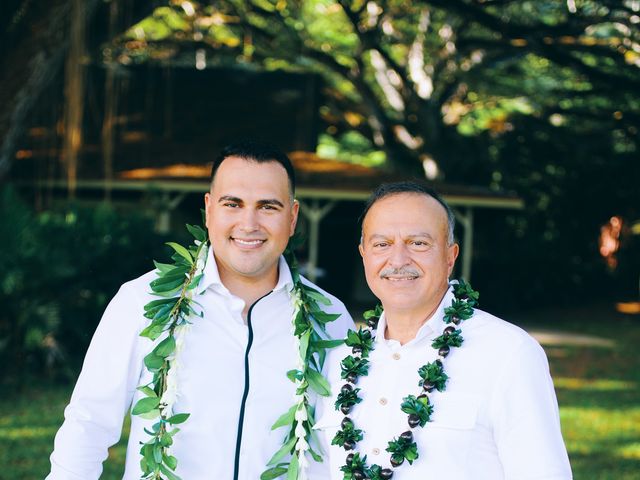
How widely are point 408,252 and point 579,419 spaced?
23.6ft

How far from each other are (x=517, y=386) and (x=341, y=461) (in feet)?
1.99

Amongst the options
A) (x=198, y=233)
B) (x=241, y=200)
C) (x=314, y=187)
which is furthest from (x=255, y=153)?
(x=314, y=187)

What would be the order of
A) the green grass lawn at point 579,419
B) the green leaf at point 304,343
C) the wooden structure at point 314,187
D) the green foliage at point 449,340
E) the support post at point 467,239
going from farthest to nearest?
the support post at point 467,239 < the wooden structure at point 314,187 < the green grass lawn at point 579,419 < the green leaf at point 304,343 < the green foliage at point 449,340

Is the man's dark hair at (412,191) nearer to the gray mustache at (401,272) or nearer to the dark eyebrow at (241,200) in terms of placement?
the gray mustache at (401,272)

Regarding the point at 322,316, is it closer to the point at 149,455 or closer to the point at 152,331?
the point at 152,331

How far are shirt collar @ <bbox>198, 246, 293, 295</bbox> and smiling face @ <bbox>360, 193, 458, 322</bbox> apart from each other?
49cm

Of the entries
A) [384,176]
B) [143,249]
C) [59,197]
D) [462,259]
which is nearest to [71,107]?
[143,249]

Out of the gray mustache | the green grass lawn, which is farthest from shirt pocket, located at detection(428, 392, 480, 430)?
the green grass lawn

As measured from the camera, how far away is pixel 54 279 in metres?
10.1

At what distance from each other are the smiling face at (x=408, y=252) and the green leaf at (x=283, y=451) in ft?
1.72

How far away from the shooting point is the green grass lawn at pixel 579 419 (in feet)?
24.0

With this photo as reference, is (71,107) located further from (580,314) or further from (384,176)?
(580,314)

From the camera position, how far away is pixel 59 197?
58.6ft

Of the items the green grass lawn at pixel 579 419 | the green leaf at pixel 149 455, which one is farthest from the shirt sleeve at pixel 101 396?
the green grass lawn at pixel 579 419
